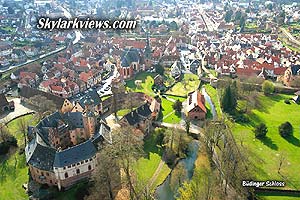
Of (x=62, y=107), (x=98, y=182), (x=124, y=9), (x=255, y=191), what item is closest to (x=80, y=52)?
(x=62, y=107)

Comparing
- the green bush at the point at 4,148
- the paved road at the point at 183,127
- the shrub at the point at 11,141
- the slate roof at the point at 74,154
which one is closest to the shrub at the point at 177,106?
the paved road at the point at 183,127

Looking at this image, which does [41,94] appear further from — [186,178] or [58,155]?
[186,178]

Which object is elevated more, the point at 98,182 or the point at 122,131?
the point at 122,131

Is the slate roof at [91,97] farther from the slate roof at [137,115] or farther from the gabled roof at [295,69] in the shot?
the gabled roof at [295,69]

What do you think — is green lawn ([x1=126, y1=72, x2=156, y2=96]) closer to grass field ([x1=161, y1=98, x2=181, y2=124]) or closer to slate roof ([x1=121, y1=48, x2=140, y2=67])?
slate roof ([x1=121, y1=48, x2=140, y2=67])

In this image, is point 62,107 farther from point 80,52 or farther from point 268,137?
point 80,52
